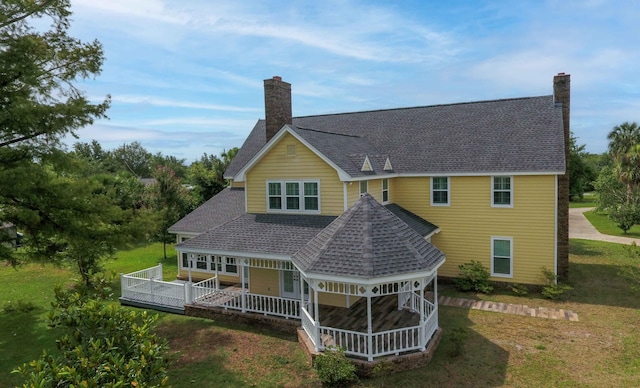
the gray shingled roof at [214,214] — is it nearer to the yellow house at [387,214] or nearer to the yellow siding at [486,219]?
the yellow house at [387,214]

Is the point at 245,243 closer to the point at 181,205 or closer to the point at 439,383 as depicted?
the point at 439,383

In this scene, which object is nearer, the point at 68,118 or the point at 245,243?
the point at 68,118

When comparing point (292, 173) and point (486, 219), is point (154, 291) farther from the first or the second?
point (486, 219)

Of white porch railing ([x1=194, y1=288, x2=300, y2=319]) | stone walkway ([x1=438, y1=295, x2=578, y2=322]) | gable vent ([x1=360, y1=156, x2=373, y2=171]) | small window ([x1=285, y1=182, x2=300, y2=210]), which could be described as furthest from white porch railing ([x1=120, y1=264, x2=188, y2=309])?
stone walkway ([x1=438, y1=295, x2=578, y2=322])

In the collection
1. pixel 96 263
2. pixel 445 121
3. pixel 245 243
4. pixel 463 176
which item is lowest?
pixel 96 263

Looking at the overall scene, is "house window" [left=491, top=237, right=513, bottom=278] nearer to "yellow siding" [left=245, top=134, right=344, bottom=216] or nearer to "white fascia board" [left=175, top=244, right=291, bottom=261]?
"yellow siding" [left=245, top=134, right=344, bottom=216]

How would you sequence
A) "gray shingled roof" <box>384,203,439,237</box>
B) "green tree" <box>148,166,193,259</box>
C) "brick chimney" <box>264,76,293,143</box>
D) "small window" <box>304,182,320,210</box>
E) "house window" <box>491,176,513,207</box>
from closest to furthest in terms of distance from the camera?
"small window" <box>304,182,320,210</box>, "gray shingled roof" <box>384,203,439,237</box>, "house window" <box>491,176,513,207</box>, "brick chimney" <box>264,76,293,143</box>, "green tree" <box>148,166,193,259</box>

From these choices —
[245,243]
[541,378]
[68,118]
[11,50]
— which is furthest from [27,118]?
[541,378]
